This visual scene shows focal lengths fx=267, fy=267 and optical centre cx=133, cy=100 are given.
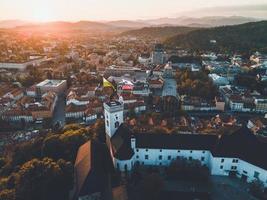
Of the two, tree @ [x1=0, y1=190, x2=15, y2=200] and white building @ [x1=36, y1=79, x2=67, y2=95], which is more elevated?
tree @ [x1=0, y1=190, x2=15, y2=200]

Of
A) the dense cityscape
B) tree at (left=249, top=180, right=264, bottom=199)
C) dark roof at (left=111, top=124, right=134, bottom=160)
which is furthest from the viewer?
dark roof at (left=111, top=124, right=134, bottom=160)

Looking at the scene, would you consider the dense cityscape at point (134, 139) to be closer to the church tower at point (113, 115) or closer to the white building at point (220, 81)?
the church tower at point (113, 115)

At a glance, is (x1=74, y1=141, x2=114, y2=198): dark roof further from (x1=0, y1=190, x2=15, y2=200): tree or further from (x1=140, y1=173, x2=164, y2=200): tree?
(x1=0, y1=190, x2=15, y2=200): tree

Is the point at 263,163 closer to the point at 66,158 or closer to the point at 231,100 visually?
the point at 66,158

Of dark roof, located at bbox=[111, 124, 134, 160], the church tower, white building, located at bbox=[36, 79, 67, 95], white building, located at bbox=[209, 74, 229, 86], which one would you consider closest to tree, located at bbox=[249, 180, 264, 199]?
dark roof, located at bbox=[111, 124, 134, 160]

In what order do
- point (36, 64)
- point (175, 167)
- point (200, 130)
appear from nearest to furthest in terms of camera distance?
point (175, 167) < point (200, 130) < point (36, 64)

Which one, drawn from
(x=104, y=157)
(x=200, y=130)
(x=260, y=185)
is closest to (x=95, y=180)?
(x=104, y=157)
